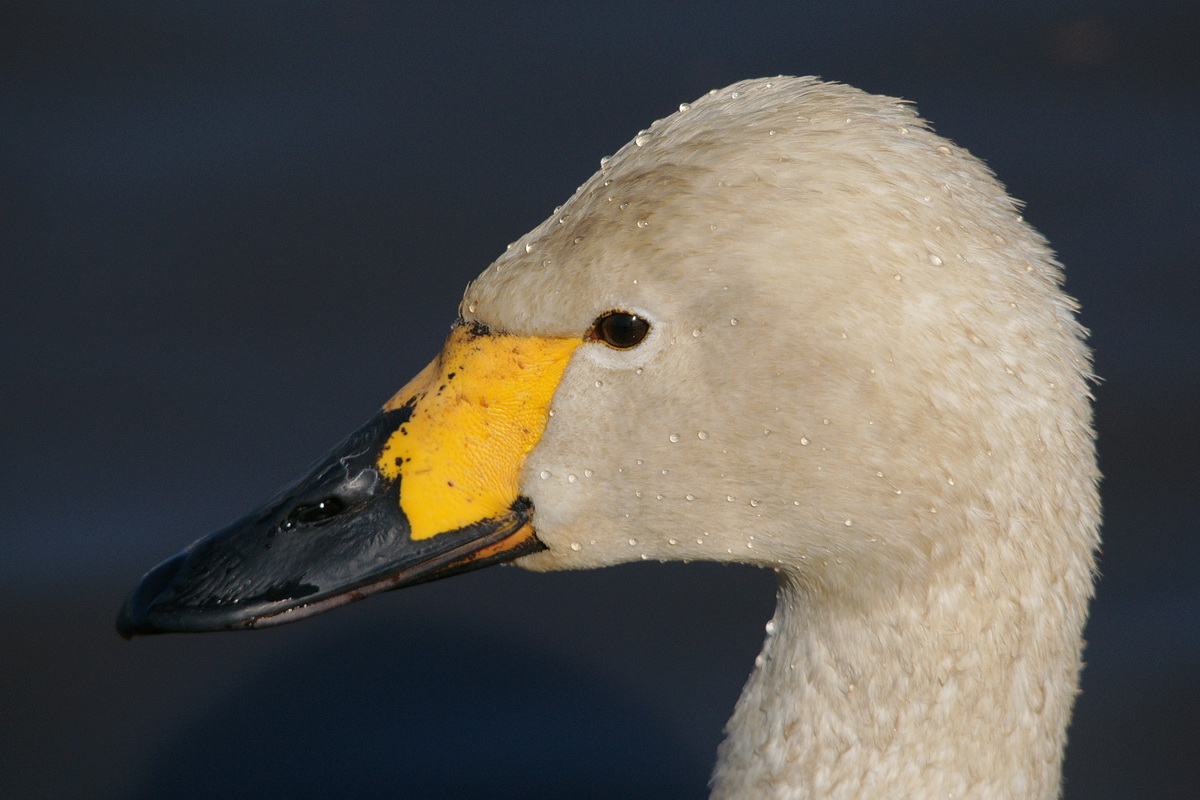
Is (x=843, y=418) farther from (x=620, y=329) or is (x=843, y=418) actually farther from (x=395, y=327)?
(x=395, y=327)

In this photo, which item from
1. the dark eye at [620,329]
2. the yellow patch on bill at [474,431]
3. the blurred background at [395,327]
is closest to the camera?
the dark eye at [620,329]

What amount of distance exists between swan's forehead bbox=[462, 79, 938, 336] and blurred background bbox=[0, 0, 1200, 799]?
2963mm

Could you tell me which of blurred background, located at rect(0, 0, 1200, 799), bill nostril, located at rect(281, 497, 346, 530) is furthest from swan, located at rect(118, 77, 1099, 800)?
blurred background, located at rect(0, 0, 1200, 799)

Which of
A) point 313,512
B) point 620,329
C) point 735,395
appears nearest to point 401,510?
point 313,512

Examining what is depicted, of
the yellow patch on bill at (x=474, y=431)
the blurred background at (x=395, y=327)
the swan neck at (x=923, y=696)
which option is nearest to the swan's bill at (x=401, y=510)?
the yellow patch on bill at (x=474, y=431)

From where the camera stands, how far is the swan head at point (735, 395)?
9.80ft

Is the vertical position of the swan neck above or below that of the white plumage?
below

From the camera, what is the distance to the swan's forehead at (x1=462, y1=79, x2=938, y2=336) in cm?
304

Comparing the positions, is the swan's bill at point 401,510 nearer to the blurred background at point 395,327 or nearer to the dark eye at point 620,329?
the dark eye at point 620,329

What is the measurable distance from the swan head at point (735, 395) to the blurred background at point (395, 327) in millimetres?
2497

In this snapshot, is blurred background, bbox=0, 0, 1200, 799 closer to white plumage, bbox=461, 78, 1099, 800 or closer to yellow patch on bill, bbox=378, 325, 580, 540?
white plumage, bbox=461, 78, 1099, 800

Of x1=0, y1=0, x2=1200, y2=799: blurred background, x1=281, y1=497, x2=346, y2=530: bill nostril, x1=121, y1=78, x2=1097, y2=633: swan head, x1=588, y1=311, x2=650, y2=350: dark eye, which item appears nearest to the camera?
x1=121, y1=78, x2=1097, y2=633: swan head

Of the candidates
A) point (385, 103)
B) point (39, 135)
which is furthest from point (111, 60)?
point (385, 103)

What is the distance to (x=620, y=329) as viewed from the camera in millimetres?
3201
